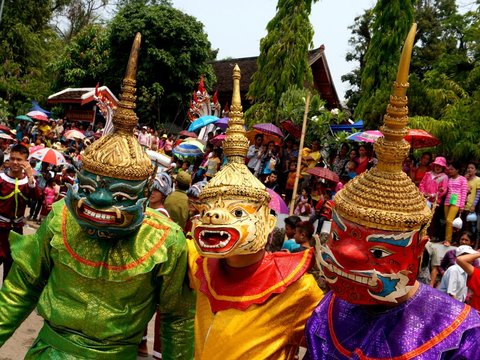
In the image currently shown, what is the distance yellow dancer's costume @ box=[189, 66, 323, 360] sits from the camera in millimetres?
2660

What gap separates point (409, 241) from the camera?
2.19 metres

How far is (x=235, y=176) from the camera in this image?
291 cm

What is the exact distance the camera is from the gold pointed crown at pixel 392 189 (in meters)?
2.18

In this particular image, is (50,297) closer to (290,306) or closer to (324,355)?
(290,306)

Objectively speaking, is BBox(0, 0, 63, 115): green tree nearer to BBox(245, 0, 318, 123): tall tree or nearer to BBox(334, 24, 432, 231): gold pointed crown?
BBox(245, 0, 318, 123): tall tree

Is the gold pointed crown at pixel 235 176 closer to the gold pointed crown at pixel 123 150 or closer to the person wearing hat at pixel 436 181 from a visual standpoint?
the gold pointed crown at pixel 123 150

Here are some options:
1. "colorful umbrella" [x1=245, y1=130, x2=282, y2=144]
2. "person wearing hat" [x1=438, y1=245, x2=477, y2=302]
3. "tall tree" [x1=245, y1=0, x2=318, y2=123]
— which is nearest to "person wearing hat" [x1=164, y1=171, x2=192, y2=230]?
"person wearing hat" [x1=438, y1=245, x2=477, y2=302]

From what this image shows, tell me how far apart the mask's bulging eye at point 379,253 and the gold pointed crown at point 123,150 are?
4.45 feet

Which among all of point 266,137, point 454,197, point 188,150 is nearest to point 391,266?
point 454,197

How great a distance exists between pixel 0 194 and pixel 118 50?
20303 mm

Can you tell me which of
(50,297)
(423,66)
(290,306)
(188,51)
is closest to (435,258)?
(290,306)

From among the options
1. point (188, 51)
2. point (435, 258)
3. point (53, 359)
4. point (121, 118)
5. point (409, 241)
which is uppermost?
point (188, 51)

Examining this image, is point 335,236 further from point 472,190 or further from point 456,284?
point 472,190

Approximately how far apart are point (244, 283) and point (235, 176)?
56 cm
